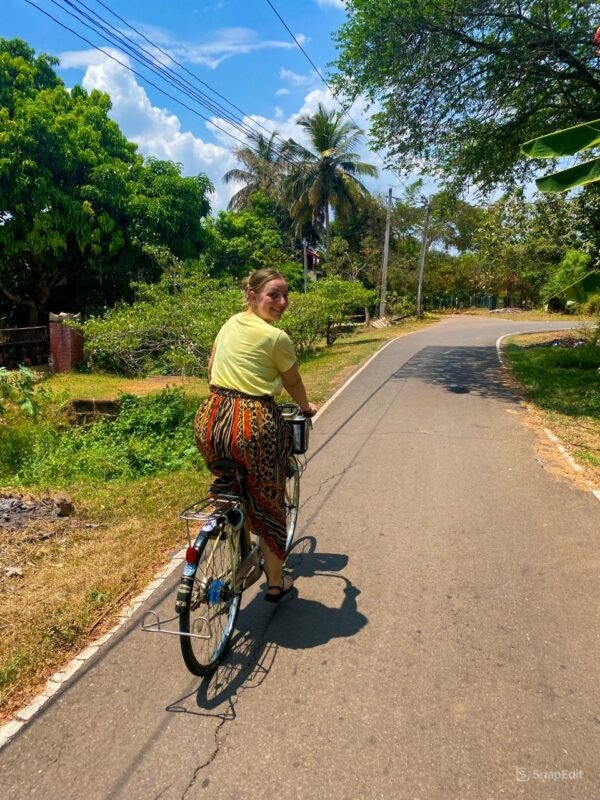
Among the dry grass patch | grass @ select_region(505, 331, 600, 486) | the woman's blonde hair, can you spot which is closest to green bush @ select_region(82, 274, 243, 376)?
the dry grass patch

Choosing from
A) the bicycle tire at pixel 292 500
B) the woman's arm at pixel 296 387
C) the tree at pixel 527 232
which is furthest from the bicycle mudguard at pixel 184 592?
the tree at pixel 527 232

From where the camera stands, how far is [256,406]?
3.18 metres

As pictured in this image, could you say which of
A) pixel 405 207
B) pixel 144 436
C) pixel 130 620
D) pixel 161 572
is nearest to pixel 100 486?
pixel 144 436

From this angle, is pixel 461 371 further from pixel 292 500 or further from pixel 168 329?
pixel 292 500

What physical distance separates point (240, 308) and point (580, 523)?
8.74 m

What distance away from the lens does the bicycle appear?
2.80m

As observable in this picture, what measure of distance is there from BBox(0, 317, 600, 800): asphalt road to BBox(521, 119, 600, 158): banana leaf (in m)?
3.32

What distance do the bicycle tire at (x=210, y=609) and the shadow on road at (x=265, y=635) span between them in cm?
10

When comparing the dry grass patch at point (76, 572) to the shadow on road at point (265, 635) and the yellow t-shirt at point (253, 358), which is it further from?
the yellow t-shirt at point (253, 358)

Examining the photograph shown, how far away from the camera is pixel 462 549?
445cm

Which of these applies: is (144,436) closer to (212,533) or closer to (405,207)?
(212,533)

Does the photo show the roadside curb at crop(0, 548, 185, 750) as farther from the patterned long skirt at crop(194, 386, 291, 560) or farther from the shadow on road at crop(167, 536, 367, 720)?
the patterned long skirt at crop(194, 386, 291, 560)

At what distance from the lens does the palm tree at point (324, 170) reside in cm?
3394

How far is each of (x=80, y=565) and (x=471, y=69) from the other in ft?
39.4
